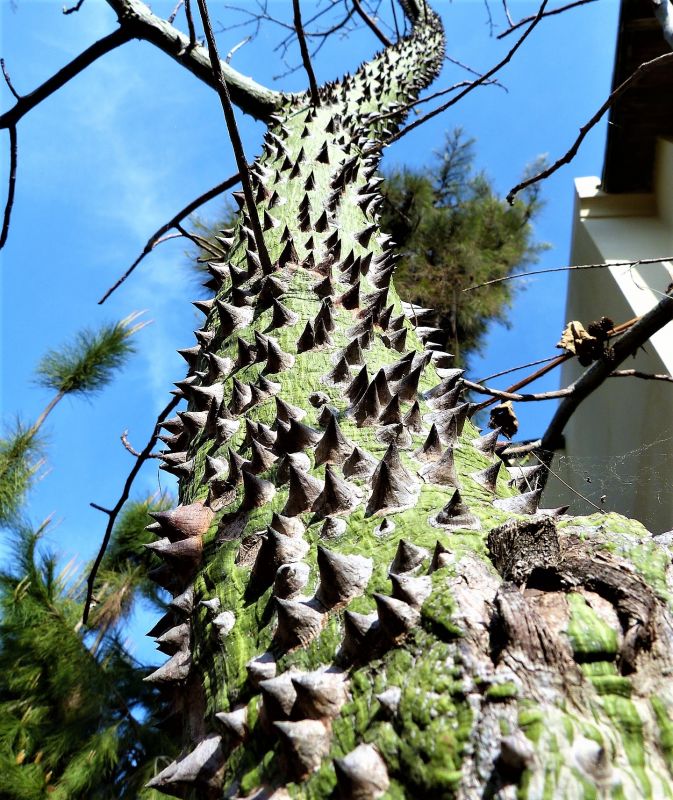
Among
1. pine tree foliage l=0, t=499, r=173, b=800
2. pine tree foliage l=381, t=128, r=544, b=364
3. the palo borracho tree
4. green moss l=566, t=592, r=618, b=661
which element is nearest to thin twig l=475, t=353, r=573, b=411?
the palo borracho tree

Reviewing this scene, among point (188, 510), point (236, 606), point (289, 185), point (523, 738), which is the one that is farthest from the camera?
point (289, 185)

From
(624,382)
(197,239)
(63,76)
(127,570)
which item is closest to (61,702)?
(127,570)

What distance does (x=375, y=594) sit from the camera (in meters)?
0.83

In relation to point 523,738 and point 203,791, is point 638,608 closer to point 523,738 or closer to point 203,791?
point 523,738

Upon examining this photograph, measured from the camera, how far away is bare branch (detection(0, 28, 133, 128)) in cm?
265

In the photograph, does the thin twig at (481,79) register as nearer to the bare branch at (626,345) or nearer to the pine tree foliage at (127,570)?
the bare branch at (626,345)

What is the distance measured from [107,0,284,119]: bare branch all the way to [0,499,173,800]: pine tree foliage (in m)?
3.20

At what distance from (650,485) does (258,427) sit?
2845 millimetres

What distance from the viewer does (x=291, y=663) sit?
896 mm

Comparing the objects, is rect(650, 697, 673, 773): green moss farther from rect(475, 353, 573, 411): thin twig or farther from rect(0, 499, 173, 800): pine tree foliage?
rect(0, 499, 173, 800): pine tree foliage

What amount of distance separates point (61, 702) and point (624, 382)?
4.29 meters

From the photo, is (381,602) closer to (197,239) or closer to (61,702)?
(197,239)

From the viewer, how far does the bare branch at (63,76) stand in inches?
104

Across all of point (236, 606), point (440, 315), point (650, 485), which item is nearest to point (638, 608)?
point (236, 606)
